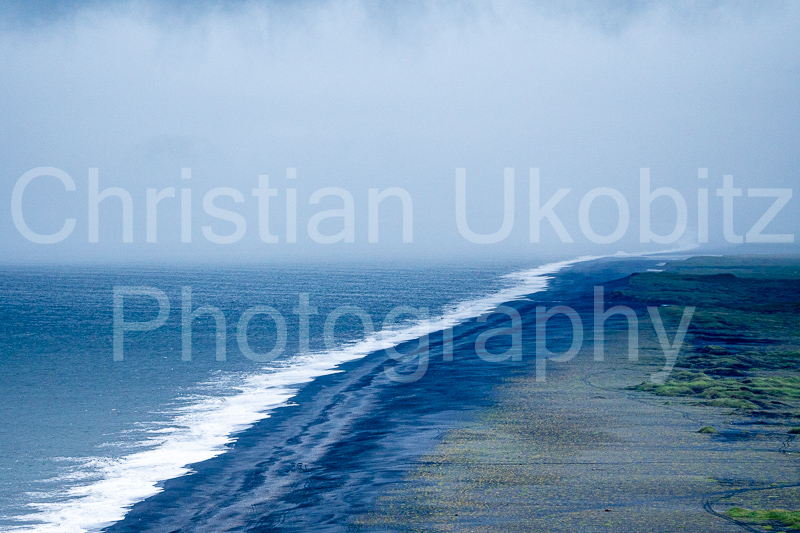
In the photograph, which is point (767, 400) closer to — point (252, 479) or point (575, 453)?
point (575, 453)

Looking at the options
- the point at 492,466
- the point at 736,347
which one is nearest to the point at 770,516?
the point at 492,466

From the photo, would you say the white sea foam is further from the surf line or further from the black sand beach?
the surf line

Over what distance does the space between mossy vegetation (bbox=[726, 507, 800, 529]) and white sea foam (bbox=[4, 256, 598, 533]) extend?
11429mm

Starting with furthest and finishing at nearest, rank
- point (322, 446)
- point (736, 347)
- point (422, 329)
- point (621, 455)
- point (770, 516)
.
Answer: point (422, 329) → point (736, 347) → point (322, 446) → point (621, 455) → point (770, 516)

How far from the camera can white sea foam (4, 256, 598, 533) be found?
14.4 metres

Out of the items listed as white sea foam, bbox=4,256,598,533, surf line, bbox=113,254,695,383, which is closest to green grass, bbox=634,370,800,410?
surf line, bbox=113,254,695,383

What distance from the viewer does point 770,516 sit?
11.9m

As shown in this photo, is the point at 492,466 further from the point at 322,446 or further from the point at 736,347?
the point at 736,347

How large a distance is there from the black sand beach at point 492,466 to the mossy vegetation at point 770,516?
0.28 meters

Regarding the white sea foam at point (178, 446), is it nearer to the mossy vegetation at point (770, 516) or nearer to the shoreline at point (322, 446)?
the shoreline at point (322, 446)

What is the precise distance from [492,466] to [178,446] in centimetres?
907

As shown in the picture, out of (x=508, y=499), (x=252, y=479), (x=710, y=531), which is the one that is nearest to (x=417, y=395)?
(x=252, y=479)

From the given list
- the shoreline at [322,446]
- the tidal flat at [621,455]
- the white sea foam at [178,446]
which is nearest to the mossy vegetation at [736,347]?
the tidal flat at [621,455]

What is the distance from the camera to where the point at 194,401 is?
88.0ft
